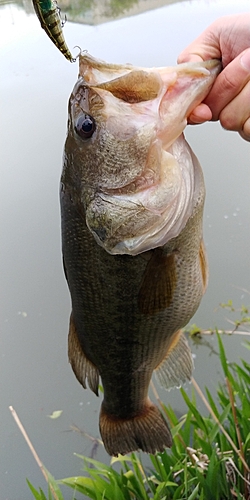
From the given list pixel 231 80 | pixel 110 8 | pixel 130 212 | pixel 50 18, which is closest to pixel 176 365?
pixel 130 212

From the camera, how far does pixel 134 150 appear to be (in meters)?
0.98

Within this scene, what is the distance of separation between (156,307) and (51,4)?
72cm

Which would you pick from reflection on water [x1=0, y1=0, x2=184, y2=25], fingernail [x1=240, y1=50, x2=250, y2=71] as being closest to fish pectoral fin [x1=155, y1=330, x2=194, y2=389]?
fingernail [x1=240, y1=50, x2=250, y2=71]

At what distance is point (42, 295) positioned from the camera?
2.93 m

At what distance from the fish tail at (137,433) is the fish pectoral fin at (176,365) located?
12 cm

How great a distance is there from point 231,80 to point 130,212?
37 cm

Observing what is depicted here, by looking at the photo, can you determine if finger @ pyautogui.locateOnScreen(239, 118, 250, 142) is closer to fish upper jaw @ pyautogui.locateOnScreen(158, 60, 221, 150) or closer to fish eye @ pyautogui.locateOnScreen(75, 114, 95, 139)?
fish upper jaw @ pyautogui.locateOnScreen(158, 60, 221, 150)

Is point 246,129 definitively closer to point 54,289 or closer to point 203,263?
point 203,263

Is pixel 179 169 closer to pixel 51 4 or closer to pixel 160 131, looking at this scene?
pixel 160 131

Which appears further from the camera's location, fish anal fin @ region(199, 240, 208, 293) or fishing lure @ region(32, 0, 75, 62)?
fish anal fin @ region(199, 240, 208, 293)

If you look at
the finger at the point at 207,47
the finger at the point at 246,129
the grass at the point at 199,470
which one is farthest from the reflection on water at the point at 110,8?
the grass at the point at 199,470

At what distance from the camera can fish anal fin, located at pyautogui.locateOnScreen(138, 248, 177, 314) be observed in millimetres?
1101

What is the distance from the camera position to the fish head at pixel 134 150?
3.13 ft

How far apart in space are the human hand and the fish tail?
35.1 inches
